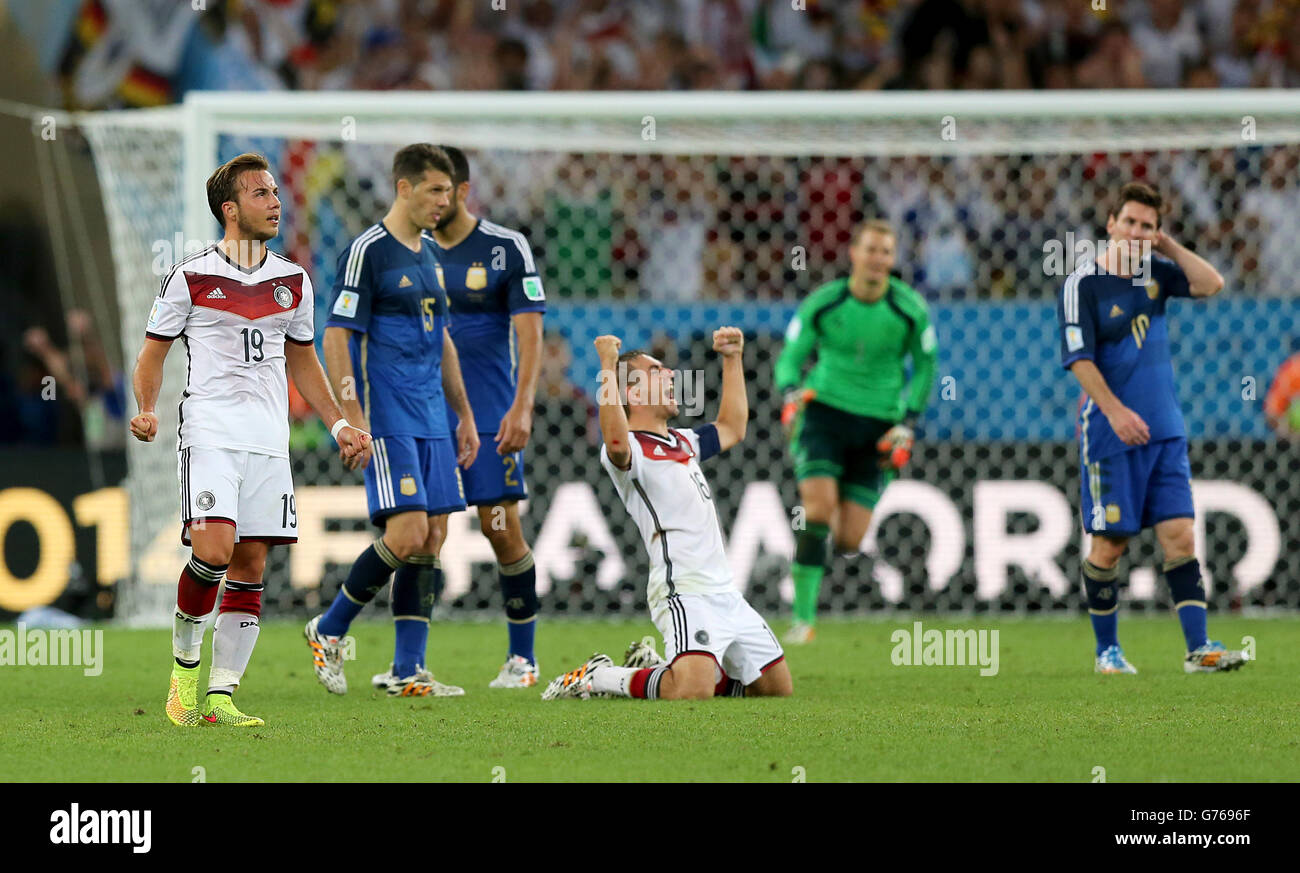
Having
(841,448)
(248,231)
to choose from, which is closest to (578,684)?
(248,231)

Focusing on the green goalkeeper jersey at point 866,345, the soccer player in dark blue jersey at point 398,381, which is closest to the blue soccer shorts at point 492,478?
the soccer player in dark blue jersey at point 398,381

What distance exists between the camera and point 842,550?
32.6 feet

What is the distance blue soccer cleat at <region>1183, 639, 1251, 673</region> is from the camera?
7406mm

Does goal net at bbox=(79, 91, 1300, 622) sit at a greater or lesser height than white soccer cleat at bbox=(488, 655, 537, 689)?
greater

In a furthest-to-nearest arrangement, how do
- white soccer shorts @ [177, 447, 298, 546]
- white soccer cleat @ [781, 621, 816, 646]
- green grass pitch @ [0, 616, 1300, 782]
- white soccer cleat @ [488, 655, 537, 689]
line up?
white soccer cleat @ [781, 621, 816, 646]
white soccer cleat @ [488, 655, 537, 689]
white soccer shorts @ [177, 447, 298, 546]
green grass pitch @ [0, 616, 1300, 782]

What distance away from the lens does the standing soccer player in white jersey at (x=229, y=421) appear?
5.64m

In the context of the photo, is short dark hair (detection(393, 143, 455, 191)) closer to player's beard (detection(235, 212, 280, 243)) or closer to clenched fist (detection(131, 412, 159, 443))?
player's beard (detection(235, 212, 280, 243))

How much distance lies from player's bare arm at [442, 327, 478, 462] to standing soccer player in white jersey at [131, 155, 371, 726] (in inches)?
49.6

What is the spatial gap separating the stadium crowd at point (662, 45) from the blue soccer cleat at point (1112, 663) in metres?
7.97

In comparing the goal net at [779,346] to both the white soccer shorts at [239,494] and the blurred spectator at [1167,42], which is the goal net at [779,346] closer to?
the blurred spectator at [1167,42]

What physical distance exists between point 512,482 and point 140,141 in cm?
550

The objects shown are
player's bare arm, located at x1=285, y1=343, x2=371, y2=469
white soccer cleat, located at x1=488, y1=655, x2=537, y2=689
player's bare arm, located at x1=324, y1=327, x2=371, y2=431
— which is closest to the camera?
player's bare arm, located at x1=285, y1=343, x2=371, y2=469

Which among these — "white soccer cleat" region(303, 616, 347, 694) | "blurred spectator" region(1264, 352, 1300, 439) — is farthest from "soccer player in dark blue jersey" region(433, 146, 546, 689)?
"blurred spectator" region(1264, 352, 1300, 439)
